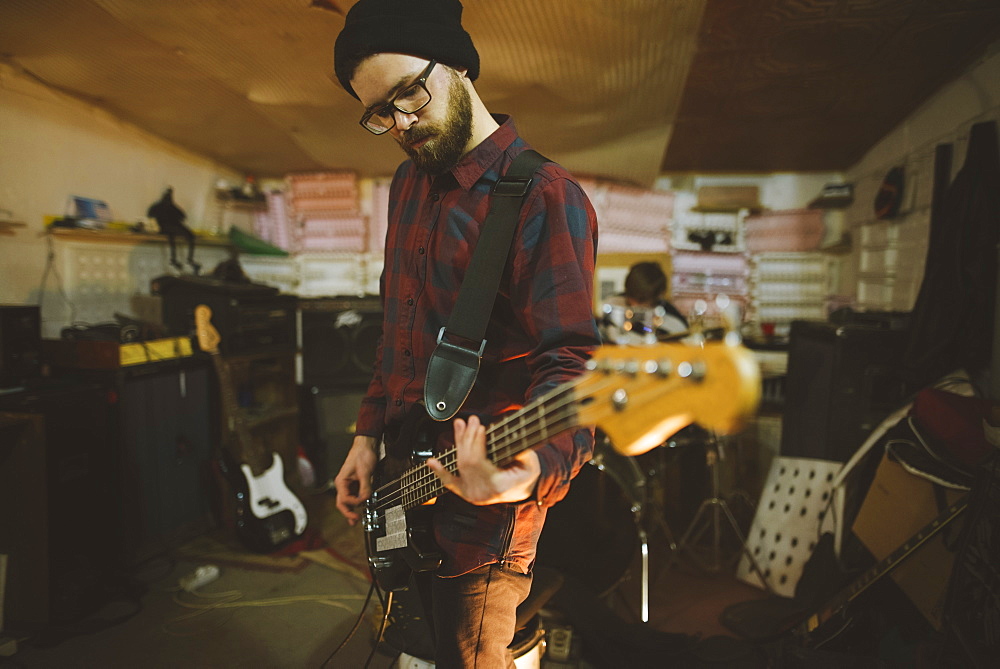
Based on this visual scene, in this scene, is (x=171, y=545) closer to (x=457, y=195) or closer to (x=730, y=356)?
(x=457, y=195)

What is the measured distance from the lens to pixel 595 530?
247 centimetres

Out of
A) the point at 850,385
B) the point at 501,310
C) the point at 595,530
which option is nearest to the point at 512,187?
the point at 501,310

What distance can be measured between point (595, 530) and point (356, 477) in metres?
1.46

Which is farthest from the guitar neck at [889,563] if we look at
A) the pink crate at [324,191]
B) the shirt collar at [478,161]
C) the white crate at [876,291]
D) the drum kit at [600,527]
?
the pink crate at [324,191]

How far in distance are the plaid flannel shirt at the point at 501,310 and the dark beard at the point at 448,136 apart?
32mm

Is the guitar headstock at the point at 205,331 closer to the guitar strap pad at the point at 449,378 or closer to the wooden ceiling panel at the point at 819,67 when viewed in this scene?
the guitar strap pad at the point at 449,378

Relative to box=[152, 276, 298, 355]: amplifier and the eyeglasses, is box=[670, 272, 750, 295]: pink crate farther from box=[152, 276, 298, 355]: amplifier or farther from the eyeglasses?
the eyeglasses

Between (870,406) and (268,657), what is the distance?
3152mm

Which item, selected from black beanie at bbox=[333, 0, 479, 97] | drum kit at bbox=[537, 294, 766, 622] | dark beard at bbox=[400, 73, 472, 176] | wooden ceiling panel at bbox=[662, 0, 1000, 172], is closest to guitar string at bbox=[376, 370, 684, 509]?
dark beard at bbox=[400, 73, 472, 176]

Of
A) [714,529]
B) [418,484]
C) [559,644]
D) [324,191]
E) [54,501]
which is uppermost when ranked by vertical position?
[324,191]

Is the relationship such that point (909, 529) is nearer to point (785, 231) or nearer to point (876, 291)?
point (876, 291)

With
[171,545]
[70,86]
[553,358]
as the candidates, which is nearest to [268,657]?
[171,545]

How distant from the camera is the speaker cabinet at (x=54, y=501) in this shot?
2.32 meters

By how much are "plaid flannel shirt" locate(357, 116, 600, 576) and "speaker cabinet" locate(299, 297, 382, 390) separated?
293 centimetres
